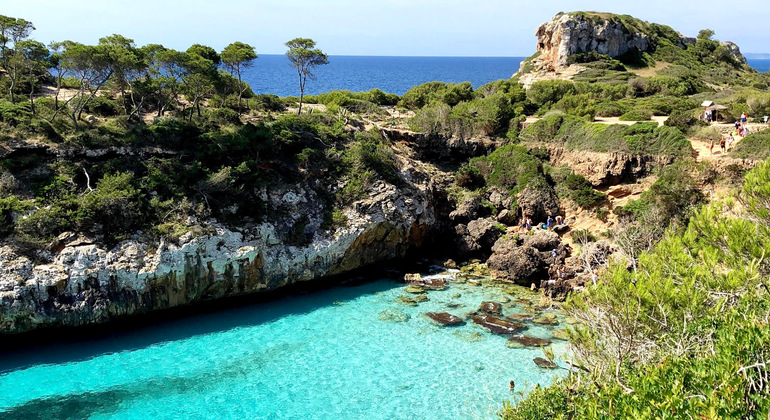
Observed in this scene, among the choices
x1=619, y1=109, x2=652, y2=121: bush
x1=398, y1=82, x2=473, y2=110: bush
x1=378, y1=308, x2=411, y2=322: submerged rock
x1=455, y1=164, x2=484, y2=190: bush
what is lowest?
x1=378, y1=308, x2=411, y2=322: submerged rock

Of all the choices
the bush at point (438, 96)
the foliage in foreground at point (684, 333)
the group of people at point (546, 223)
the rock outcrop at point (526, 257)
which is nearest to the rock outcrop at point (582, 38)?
the bush at point (438, 96)

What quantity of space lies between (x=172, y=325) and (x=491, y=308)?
13.4 metres

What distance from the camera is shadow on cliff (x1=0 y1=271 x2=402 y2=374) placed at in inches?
676

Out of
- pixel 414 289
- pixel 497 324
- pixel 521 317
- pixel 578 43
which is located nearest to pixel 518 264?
pixel 521 317

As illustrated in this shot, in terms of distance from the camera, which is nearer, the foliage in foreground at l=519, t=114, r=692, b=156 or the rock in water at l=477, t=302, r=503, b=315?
the rock in water at l=477, t=302, r=503, b=315

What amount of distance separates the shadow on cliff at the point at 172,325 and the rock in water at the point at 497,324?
5155 mm

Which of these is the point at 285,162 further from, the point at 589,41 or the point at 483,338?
the point at 589,41

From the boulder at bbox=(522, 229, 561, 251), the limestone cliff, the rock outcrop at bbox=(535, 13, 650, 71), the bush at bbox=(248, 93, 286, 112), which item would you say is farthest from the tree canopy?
the rock outcrop at bbox=(535, 13, 650, 71)

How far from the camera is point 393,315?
20266mm

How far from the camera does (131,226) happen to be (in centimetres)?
1964

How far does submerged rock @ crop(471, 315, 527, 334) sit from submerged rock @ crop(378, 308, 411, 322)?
289cm

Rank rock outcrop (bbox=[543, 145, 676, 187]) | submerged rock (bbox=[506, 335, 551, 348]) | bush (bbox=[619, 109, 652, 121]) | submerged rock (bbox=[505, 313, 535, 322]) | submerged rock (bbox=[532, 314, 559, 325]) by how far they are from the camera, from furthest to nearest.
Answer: bush (bbox=[619, 109, 652, 121]) < rock outcrop (bbox=[543, 145, 676, 187]) < submerged rock (bbox=[505, 313, 535, 322]) < submerged rock (bbox=[532, 314, 559, 325]) < submerged rock (bbox=[506, 335, 551, 348])

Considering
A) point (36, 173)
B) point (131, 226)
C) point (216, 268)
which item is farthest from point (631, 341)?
point (36, 173)

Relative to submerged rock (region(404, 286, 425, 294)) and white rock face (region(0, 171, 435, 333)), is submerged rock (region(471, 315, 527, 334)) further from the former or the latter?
white rock face (region(0, 171, 435, 333))
